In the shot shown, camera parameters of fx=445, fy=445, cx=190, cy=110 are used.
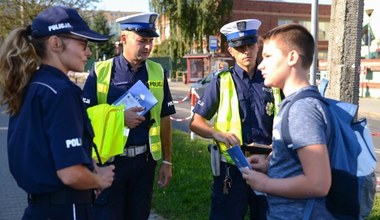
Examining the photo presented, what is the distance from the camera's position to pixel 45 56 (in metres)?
2.34

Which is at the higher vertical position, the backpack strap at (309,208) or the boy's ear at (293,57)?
the boy's ear at (293,57)

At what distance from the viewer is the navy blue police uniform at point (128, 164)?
350 centimetres

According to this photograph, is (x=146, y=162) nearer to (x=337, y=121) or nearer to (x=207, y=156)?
(x=337, y=121)

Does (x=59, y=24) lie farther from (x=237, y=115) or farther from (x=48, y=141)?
(x=237, y=115)

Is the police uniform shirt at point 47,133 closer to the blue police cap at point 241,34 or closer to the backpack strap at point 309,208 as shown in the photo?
the backpack strap at point 309,208

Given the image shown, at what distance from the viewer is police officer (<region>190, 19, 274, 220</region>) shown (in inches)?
134

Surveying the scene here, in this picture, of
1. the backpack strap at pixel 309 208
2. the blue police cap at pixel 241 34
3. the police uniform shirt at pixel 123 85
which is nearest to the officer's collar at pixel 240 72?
the blue police cap at pixel 241 34

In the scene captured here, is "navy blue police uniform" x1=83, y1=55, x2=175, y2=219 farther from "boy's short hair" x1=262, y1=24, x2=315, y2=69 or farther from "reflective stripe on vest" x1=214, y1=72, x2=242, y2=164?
"boy's short hair" x1=262, y1=24, x2=315, y2=69

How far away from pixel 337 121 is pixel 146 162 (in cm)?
191

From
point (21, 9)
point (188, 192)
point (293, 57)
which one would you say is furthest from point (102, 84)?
Answer: point (21, 9)

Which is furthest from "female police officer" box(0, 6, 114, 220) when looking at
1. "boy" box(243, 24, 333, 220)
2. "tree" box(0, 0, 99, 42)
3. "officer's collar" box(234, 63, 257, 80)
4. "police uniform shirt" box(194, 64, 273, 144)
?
"tree" box(0, 0, 99, 42)

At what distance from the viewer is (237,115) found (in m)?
3.44

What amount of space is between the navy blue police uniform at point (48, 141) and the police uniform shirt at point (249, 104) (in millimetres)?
1485

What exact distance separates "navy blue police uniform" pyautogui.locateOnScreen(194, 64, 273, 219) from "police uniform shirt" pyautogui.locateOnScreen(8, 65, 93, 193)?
4.82 feet
